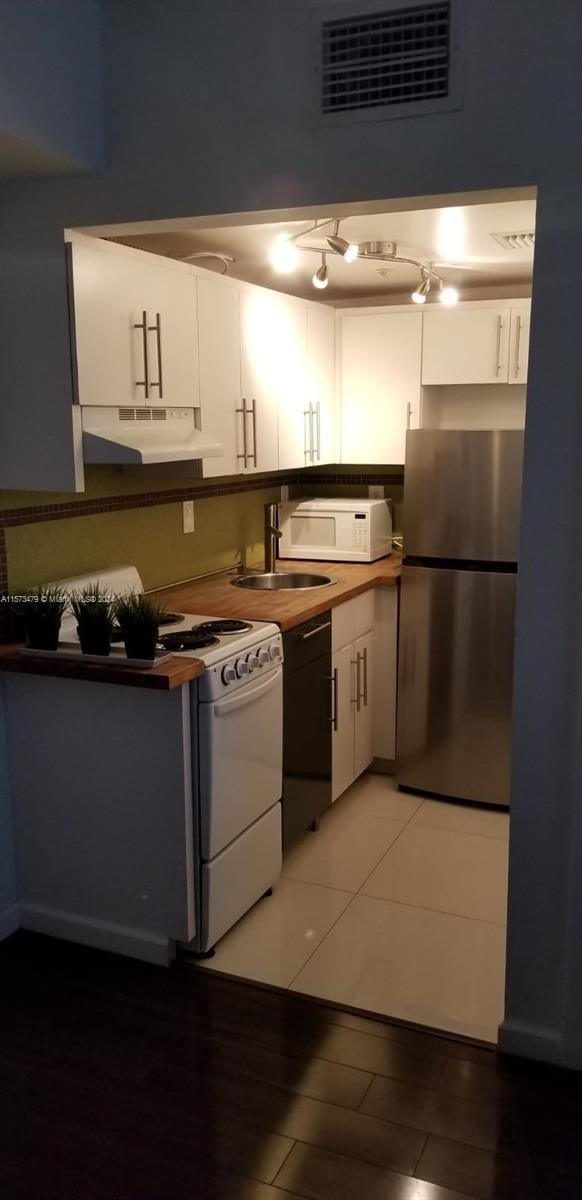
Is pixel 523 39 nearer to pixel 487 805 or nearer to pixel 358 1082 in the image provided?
pixel 358 1082

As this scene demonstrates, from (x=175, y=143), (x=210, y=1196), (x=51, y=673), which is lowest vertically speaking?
(x=210, y=1196)

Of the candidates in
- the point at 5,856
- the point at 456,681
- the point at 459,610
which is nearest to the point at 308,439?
the point at 459,610

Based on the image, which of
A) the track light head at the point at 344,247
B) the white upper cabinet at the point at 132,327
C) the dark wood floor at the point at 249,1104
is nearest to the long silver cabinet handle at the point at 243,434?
the white upper cabinet at the point at 132,327

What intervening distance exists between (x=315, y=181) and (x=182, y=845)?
72.3 inches

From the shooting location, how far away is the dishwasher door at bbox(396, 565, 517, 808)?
3777mm

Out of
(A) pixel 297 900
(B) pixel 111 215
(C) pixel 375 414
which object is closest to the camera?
(B) pixel 111 215

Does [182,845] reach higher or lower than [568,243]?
lower

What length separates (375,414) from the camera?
4.39m

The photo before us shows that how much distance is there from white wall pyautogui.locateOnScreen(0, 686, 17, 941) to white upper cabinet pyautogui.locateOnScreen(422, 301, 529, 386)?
8.34 feet

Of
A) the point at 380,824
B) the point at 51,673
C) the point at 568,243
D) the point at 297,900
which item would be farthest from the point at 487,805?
the point at 568,243

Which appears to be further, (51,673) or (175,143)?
(51,673)

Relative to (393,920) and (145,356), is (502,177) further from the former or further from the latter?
(393,920)

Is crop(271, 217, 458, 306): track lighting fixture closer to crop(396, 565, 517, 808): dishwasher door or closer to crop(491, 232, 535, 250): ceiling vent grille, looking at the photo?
crop(491, 232, 535, 250): ceiling vent grille

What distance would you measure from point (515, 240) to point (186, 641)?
183 centimetres
